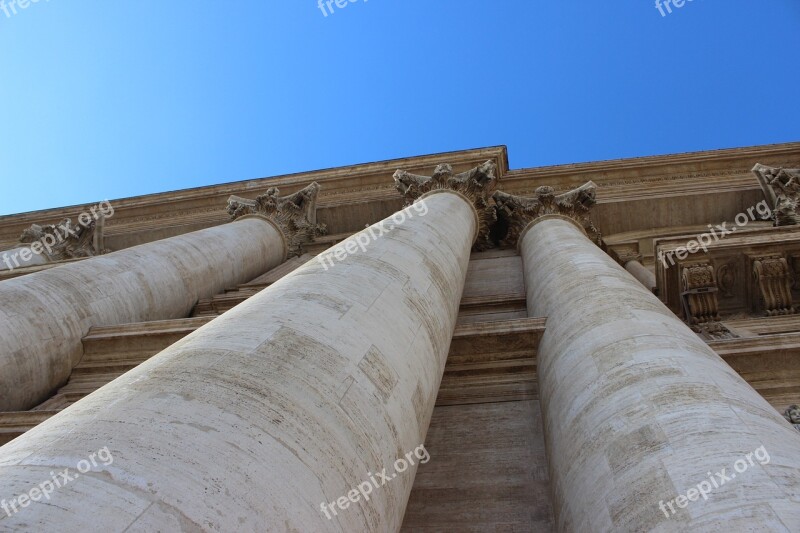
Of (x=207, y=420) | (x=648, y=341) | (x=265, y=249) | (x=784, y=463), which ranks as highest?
(x=265, y=249)

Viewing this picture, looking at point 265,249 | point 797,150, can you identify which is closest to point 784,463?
point 265,249

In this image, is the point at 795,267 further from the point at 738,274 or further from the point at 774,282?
the point at 738,274

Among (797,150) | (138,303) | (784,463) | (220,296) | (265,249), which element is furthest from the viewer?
(797,150)

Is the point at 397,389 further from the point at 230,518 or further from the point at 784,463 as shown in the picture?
the point at 784,463

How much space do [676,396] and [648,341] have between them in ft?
3.70

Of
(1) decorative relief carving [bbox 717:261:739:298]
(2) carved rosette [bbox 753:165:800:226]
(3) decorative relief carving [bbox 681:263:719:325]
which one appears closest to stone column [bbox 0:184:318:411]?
(3) decorative relief carving [bbox 681:263:719:325]

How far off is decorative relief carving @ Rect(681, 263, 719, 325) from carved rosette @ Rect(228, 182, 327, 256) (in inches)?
385

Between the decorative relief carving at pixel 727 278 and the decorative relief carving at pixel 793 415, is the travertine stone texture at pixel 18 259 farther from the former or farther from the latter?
the decorative relief carving at pixel 793 415

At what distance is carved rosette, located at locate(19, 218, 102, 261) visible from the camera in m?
17.3

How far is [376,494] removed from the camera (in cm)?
382

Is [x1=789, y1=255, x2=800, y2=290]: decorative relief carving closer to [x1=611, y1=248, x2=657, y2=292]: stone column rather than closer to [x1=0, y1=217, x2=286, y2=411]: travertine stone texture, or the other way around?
[x1=611, y1=248, x2=657, y2=292]: stone column

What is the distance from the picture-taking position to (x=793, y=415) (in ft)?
22.5

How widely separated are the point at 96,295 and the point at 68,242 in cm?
924

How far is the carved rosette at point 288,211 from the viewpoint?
16.8 metres
